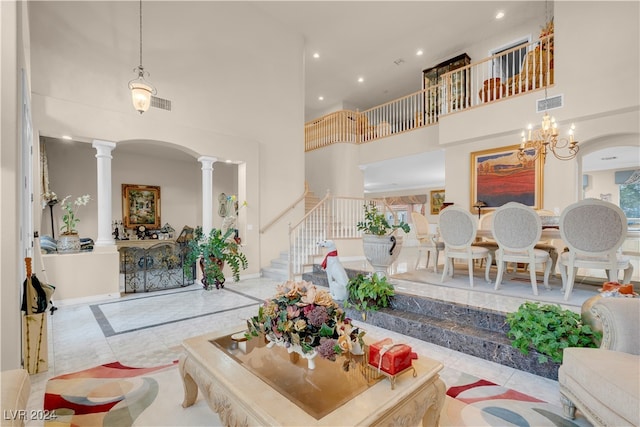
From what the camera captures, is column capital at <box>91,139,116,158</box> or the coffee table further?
column capital at <box>91,139,116,158</box>

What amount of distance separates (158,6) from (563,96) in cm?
739

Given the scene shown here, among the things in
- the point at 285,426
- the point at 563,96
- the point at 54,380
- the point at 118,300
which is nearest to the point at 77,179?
the point at 118,300

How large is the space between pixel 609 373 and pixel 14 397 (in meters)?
2.71

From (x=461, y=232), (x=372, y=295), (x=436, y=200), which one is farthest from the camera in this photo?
(x=436, y=200)

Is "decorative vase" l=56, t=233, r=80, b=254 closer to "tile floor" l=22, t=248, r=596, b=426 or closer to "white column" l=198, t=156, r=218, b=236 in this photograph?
"tile floor" l=22, t=248, r=596, b=426

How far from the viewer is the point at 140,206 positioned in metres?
7.76

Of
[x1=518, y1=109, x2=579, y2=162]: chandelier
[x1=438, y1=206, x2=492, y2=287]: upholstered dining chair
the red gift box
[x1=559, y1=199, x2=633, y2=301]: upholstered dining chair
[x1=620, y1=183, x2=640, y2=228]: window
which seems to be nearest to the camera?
the red gift box

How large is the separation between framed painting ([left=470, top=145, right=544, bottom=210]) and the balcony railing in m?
1.14

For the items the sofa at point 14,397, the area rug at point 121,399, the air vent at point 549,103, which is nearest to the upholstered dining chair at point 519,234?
the air vent at point 549,103

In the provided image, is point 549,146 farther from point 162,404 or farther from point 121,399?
point 121,399

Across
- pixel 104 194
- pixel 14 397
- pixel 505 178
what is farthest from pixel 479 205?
pixel 104 194

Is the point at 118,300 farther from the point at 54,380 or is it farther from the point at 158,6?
the point at 158,6

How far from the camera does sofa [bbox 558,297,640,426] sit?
4.24ft

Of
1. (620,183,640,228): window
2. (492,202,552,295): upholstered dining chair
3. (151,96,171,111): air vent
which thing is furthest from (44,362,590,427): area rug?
(620,183,640,228): window
